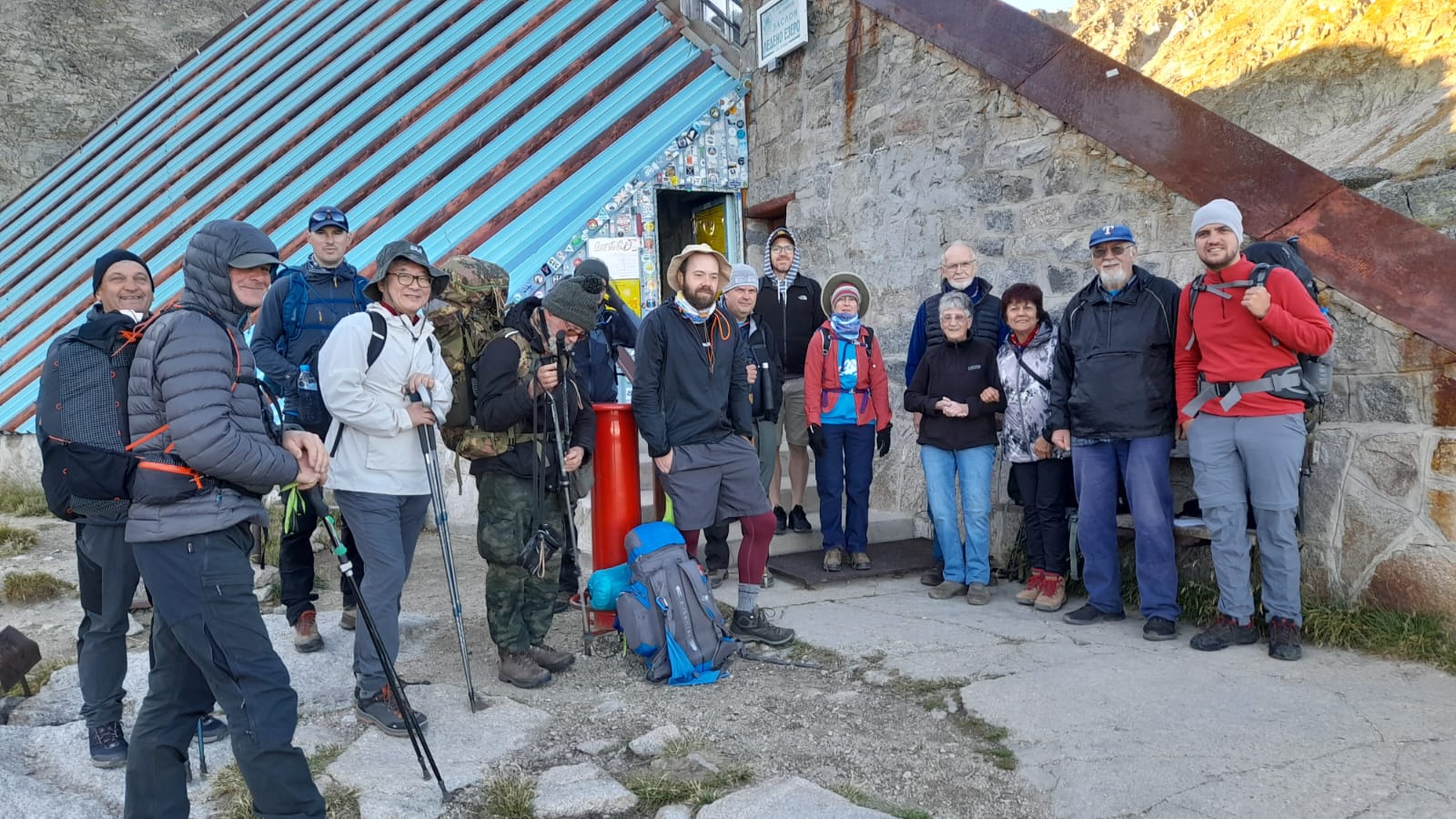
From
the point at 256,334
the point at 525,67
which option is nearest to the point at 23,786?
the point at 256,334

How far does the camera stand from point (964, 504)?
5.15 metres

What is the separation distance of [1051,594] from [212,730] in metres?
3.84

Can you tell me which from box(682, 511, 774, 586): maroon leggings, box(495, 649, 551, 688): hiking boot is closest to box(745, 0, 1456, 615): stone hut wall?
box(682, 511, 774, 586): maroon leggings

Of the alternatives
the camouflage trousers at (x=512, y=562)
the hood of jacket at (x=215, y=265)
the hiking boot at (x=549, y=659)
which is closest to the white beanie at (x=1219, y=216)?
the camouflage trousers at (x=512, y=562)

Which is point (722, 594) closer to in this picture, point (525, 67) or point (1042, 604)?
point (1042, 604)

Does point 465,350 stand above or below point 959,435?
above

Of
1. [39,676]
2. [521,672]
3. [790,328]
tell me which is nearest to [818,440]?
[790,328]

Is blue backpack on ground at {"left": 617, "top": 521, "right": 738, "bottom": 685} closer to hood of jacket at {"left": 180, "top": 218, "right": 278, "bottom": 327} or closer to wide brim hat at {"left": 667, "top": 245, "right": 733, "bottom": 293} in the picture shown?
wide brim hat at {"left": 667, "top": 245, "right": 733, "bottom": 293}

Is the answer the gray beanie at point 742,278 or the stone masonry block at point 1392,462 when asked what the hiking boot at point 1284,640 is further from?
the gray beanie at point 742,278

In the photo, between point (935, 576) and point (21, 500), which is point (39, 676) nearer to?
point (935, 576)

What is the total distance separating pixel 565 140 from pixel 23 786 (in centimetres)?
611

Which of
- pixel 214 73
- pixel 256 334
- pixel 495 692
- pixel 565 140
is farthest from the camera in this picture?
pixel 214 73

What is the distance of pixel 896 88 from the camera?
657cm

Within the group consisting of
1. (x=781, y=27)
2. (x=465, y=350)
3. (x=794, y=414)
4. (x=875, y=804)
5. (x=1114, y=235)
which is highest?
(x=781, y=27)
